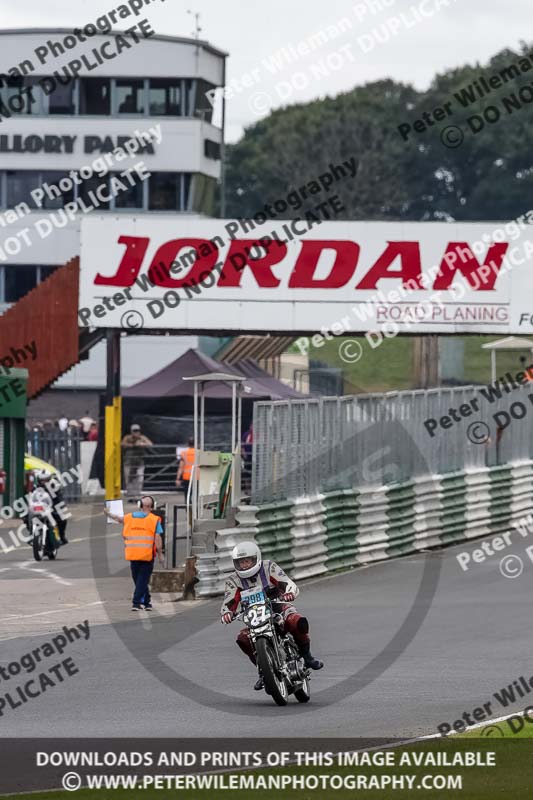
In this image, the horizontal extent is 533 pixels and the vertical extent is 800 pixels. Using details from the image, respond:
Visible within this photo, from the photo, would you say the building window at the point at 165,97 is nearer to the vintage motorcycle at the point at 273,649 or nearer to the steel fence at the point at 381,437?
the steel fence at the point at 381,437

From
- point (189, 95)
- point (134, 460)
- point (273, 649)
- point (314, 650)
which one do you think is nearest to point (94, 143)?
point (189, 95)

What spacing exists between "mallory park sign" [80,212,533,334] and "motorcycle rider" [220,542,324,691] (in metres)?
23.9

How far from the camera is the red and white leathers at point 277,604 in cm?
1362

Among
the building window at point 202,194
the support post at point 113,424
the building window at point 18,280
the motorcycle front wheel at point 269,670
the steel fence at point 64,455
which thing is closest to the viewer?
the motorcycle front wheel at point 269,670

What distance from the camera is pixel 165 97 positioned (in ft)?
210

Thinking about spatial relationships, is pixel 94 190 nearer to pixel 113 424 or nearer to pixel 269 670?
pixel 113 424

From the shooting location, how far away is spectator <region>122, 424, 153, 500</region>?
40781mm

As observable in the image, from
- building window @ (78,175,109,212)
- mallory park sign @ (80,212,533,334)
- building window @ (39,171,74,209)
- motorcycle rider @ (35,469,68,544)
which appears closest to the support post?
mallory park sign @ (80,212,533,334)

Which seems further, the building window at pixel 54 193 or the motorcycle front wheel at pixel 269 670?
the building window at pixel 54 193

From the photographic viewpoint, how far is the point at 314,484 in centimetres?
2497

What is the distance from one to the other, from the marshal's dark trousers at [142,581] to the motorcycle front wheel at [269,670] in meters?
7.74

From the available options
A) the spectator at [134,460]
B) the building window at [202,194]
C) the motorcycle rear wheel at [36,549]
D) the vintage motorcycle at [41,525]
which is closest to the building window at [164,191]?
the building window at [202,194]

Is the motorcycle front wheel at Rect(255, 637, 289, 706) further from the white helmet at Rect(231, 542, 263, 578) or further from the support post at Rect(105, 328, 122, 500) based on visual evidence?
the support post at Rect(105, 328, 122, 500)

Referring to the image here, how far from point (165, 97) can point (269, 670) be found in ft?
172
